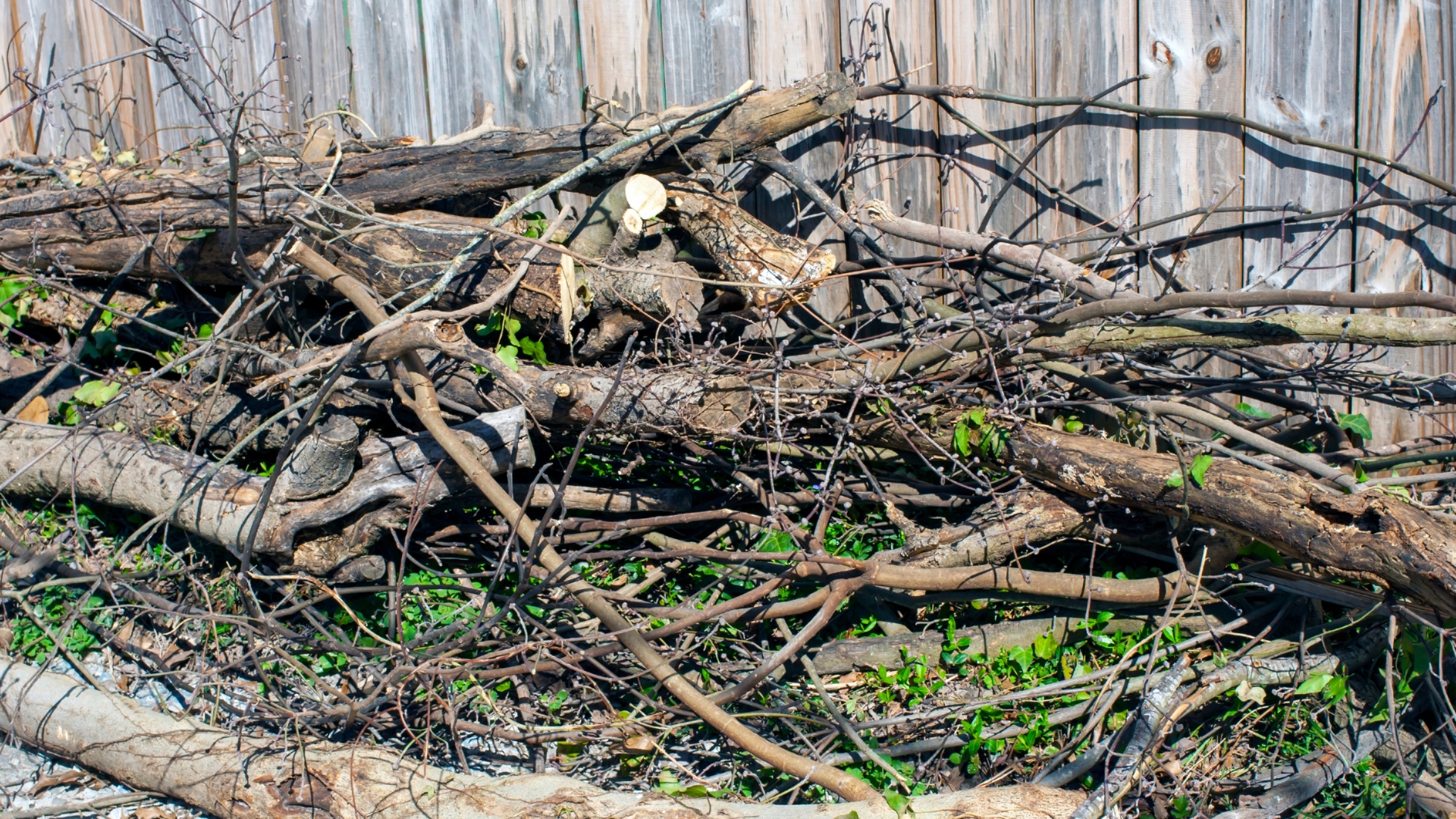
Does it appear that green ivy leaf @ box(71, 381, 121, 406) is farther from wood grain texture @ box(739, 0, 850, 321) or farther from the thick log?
wood grain texture @ box(739, 0, 850, 321)

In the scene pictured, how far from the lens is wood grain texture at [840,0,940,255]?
2715mm

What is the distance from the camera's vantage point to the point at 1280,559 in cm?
222

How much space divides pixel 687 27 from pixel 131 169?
1.96 m

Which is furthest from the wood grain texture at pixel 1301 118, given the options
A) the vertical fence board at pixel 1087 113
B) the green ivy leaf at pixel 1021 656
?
the green ivy leaf at pixel 1021 656

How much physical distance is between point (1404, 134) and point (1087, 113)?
89cm

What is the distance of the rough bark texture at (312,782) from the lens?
193 centimetres

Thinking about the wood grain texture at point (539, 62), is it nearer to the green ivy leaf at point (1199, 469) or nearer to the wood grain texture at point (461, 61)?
the wood grain texture at point (461, 61)

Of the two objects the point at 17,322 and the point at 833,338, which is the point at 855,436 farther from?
the point at 17,322

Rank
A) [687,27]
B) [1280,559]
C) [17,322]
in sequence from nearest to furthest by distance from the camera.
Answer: [1280,559], [687,27], [17,322]

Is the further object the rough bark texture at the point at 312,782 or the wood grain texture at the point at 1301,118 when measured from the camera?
the wood grain texture at the point at 1301,118

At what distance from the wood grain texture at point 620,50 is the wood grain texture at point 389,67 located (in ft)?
2.04

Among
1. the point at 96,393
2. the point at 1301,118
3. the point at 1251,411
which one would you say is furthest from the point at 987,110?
the point at 96,393

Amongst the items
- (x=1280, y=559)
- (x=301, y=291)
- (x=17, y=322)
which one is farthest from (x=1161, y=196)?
(x=17, y=322)

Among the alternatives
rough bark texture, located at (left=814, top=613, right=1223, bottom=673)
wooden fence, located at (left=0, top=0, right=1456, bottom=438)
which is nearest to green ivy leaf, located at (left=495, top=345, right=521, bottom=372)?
wooden fence, located at (left=0, top=0, right=1456, bottom=438)
